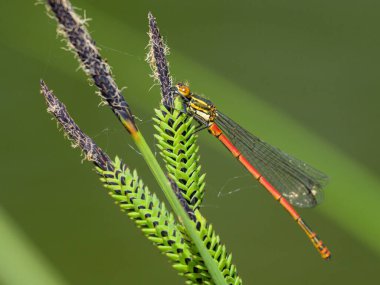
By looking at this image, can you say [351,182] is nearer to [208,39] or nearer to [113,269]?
[113,269]

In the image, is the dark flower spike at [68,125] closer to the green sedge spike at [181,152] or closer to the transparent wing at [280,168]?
the green sedge spike at [181,152]

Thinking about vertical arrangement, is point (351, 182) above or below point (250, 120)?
below

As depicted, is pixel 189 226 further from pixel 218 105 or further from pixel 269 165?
pixel 218 105

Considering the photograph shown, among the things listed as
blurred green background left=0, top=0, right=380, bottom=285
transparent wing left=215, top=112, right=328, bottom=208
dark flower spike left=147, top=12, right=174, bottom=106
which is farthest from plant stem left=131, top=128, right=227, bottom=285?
blurred green background left=0, top=0, right=380, bottom=285

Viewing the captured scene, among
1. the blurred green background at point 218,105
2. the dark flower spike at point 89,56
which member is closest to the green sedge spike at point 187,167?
the dark flower spike at point 89,56

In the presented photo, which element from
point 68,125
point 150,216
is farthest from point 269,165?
point 68,125

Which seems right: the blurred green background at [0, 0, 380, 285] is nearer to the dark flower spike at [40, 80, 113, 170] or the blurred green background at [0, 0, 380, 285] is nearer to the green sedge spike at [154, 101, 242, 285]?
the green sedge spike at [154, 101, 242, 285]

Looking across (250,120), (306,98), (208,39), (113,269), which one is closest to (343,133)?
(306,98)
